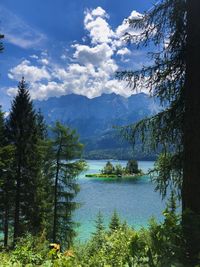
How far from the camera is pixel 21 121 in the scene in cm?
2284

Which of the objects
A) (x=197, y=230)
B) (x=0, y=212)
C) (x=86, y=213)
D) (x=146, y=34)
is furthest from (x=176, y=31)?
(x=86, y=213)

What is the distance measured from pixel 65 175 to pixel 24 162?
2918 millimetres

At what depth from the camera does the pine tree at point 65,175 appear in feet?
75.2

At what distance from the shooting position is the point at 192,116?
561 centimetres

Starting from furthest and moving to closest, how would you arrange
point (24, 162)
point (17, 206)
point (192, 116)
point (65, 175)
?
1. point (65, 175)
2. point (24, 162)
3. point (17, 206)
4. point (192, 116)

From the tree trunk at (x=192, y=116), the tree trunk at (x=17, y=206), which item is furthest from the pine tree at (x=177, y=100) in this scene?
the tree trunk at (x=17, y=206)

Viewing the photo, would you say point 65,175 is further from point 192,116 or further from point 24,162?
point 192,116

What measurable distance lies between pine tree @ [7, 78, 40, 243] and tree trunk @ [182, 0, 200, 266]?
18228mm

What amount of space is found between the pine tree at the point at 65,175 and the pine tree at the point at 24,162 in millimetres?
1383

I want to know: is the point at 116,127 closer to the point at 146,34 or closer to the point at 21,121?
the point at 146,34

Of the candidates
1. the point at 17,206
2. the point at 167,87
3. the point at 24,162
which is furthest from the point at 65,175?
the point at 167,87

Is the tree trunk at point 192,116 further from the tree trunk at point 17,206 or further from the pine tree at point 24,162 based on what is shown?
the pine tree at point 24,162

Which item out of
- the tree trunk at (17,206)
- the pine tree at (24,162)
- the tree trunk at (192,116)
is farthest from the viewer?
the pine tree at (24,162)

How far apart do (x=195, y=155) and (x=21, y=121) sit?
18708 mm
